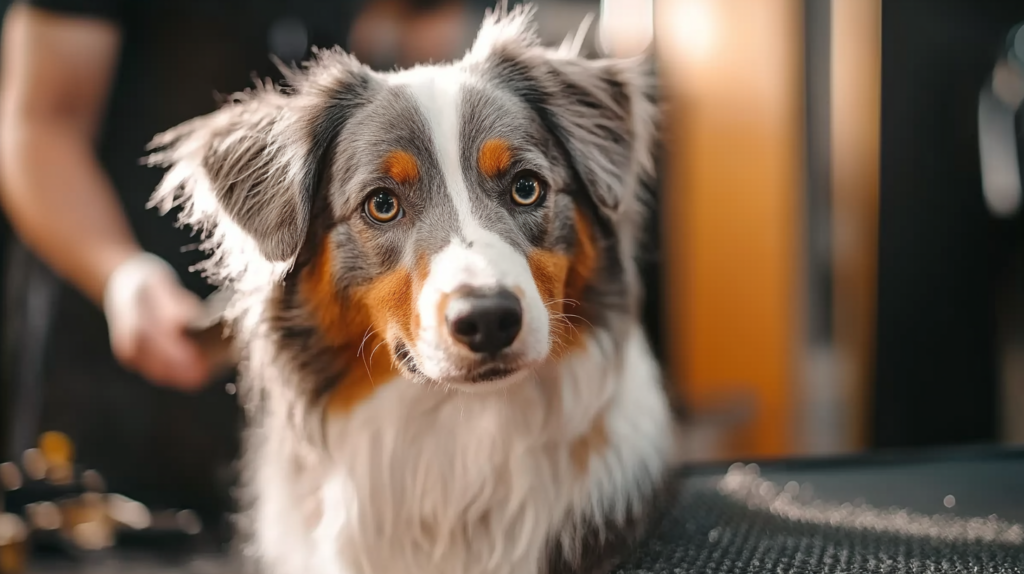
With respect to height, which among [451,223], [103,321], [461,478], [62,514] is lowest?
[62,514]

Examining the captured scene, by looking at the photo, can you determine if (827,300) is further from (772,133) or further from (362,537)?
(362,537)

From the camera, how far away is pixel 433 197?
552 millimetres

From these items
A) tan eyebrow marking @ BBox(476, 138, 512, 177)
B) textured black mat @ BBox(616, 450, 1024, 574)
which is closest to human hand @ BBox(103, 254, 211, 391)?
tan eyebrow marking @ BBox(476, 138, 512, 177)

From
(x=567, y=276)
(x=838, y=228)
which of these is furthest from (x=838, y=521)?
(x=838, y=228)

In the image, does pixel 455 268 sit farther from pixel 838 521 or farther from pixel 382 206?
pixel 838 521

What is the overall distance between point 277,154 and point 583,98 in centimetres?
26

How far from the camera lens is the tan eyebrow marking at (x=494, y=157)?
56 centimetres

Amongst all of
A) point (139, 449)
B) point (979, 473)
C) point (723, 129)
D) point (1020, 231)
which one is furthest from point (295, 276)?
point (1020, 231)

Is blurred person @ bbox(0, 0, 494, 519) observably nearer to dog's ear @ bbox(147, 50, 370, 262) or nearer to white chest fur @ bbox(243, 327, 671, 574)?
dog's ear @ bbox(147, 50, 370, 262)

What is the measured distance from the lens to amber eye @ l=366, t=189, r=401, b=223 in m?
0.57

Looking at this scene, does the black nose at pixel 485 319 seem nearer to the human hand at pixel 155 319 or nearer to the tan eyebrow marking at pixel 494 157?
the tan eyebrow marking at pixel 494 157

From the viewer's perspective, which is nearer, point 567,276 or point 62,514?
point 567,276

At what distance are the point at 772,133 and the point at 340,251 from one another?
1156 millimetres

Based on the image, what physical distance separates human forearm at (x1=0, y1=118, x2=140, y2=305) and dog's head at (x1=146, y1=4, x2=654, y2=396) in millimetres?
222
